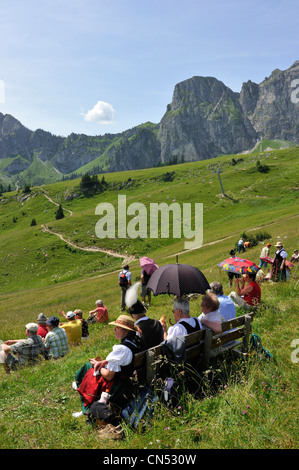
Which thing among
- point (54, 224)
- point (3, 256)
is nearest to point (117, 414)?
point (3, 256)

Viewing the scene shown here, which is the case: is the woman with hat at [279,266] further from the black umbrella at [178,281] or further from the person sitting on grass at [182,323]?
the person sitting on grass at [182,323]

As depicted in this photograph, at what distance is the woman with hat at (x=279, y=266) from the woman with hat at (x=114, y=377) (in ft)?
Result: 38.3

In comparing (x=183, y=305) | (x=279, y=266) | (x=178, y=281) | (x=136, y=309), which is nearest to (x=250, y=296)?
(x=178, y=281)

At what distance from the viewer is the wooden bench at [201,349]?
222 inches

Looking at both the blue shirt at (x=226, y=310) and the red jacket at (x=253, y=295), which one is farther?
the red jacket at (x=253, y=295)

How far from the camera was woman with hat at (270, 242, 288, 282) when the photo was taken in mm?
15448

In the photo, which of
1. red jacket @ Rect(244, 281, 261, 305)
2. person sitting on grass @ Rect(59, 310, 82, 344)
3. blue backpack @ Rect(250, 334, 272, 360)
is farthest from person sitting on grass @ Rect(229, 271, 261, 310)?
person sitting on grass @ Rect(59, 310, 82, 344)

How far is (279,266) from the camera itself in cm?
1593

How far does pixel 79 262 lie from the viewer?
60156mm

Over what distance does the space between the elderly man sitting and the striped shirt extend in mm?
243

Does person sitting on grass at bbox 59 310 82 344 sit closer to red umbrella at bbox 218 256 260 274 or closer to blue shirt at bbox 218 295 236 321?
blue shirt at bbox 218 295 236 321

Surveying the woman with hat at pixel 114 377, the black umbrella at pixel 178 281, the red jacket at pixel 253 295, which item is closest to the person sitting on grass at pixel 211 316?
the black umbrella at pixel 178 281
